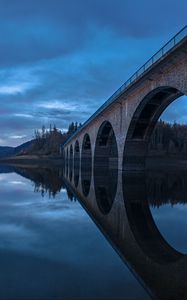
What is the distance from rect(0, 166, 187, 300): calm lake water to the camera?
5.44m

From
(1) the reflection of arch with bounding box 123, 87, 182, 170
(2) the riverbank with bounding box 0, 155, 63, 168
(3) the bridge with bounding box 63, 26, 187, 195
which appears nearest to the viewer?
(3) the bridge with bounding box 63, 26, 187, 195

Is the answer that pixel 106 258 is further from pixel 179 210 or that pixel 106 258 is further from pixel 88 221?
pixel 179 210

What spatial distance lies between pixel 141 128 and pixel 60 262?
104 ft

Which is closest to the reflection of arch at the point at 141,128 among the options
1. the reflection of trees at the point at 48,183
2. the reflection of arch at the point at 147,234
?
the reflection of trees at the point at 48,183

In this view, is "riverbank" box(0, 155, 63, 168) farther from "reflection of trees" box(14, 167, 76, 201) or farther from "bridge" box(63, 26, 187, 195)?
"reflection of trees" box(14, 167, 76, 201)

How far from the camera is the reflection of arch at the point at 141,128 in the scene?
1313 inches

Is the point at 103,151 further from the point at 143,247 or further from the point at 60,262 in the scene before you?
the point at 60,262

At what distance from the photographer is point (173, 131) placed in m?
129

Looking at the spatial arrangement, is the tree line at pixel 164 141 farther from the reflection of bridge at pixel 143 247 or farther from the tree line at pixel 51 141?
the reflection of bridge at pixel 143 247

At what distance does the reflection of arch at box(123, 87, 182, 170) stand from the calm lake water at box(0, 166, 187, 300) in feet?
64.9

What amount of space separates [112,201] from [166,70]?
13.2 metres

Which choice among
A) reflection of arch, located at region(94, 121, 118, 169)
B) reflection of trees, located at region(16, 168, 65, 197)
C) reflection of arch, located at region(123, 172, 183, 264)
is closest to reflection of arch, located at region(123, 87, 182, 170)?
reflection of trees, located at region(16, 168, 65, 197)

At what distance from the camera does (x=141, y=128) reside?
37531 mm

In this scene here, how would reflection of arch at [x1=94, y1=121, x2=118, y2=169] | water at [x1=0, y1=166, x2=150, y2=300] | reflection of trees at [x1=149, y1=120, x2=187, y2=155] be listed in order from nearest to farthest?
water at [x1=0, y1=166, x2=150, y2=300] → reflection of arch at [x1=94, y1=121, x2=118, y2=169] → reflection of trees at [x1=149, y1=120, x2=187, y2=155]
